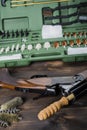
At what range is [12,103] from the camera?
0.84 m

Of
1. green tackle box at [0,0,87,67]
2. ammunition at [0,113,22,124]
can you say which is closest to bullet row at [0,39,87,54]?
green tackle box at [0,0,87,67]

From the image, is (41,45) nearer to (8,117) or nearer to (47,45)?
(47,45)

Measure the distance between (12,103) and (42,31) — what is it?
52cm

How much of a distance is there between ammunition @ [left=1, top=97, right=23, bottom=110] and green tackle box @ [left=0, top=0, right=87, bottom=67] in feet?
1.12

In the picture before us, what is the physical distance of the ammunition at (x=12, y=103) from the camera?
0.82 metres

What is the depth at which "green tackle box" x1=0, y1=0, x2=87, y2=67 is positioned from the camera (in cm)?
121

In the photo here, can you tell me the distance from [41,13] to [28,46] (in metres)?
0.20

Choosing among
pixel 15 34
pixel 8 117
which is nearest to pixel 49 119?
pixel 8 117

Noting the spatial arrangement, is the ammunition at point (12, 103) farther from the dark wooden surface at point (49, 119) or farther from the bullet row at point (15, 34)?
the bullet row at point (15, 34)

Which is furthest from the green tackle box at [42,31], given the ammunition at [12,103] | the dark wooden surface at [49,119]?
the ammunition at [12,103]

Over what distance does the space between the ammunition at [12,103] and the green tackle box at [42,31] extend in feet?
1.12

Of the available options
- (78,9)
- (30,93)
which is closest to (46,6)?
(78,9)

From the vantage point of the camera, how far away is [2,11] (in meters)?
1.33

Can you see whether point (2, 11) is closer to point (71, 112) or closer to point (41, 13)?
point (41, 13)
